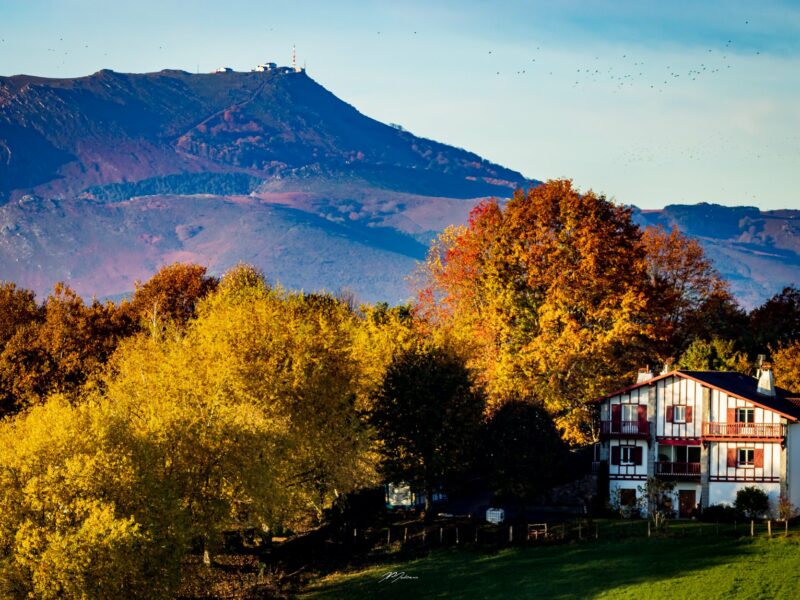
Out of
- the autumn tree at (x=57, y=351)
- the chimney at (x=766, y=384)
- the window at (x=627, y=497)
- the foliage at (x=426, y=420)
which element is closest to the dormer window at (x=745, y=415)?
the chimney at (x=766, y=384)

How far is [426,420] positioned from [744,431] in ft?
61.5

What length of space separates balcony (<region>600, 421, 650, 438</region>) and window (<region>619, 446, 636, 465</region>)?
0.79 m

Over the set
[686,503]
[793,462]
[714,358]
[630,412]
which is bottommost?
[686,503]

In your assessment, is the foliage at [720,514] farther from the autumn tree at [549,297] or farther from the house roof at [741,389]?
the autumn tree at [549,297]

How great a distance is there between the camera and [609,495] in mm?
79000

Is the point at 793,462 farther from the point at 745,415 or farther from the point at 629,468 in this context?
the point at 629,468

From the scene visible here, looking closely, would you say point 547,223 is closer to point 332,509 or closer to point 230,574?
point 332,509

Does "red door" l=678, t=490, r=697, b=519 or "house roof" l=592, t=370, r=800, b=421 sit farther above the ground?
"house roof" l=592, t=370, r=800, b=421

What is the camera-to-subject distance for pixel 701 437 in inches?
3034

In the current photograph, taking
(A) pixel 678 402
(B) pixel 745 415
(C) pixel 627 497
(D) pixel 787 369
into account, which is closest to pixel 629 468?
(C) pixel 627 497

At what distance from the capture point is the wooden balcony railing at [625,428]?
79.1 metres

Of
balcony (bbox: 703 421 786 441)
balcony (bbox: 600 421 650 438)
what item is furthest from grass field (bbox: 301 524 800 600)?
balcony (bbox: 600 421 650 438)

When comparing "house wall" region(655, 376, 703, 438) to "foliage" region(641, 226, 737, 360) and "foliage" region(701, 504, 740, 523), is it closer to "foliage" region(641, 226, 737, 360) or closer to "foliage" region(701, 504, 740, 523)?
"foliage" region(701, 504, 740, 523)

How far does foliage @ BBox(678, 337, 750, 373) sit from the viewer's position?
100900 millimetres
